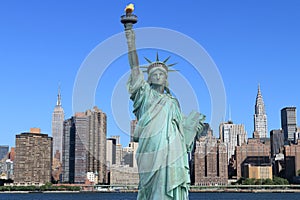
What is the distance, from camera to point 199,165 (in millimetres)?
193750

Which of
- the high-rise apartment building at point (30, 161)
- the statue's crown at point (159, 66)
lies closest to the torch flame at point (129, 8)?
the statue's crown at point (159, 66)

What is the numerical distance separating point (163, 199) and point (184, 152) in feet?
5.32

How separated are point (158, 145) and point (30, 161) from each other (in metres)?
187

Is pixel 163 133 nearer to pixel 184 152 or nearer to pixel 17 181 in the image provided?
pixel 184 152

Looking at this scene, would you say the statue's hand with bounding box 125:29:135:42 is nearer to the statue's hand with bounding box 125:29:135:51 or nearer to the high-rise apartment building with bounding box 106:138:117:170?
the statue's hand with bounding box 125:29:135:51

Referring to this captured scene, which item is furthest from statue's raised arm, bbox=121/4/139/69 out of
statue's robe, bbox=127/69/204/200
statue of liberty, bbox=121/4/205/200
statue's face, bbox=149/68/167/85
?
statue's face, bbox=149/68/167/85

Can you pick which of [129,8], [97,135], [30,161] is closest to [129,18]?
[129,8]

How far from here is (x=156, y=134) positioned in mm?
16469

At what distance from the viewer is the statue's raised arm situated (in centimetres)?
Answer: 1617

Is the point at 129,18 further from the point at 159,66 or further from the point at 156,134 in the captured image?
the point at 156,134

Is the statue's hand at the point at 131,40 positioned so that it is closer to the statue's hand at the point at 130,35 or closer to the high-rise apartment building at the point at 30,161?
the statue's hand at the point at 130,35

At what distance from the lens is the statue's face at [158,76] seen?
16.9 meters

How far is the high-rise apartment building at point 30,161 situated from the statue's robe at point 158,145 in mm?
182653

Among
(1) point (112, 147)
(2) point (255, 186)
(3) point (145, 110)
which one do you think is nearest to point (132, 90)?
(3) point (145, 110)
